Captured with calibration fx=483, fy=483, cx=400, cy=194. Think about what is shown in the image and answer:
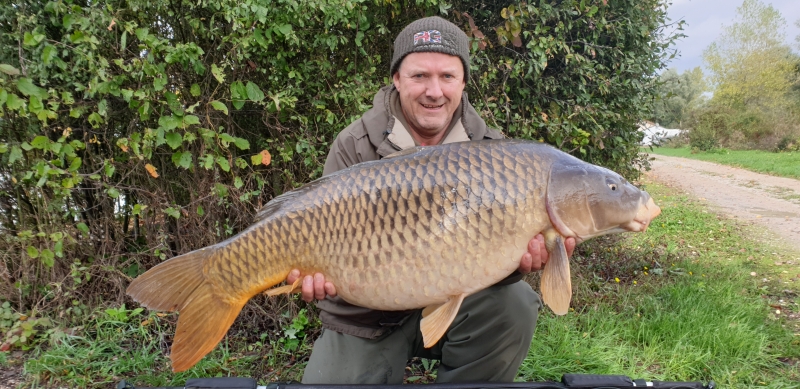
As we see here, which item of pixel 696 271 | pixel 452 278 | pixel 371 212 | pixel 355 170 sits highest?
pixel 355 170

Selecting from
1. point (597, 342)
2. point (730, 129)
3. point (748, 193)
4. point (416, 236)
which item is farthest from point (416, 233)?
point (730, 129)

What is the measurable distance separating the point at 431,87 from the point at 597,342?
144 centimetres

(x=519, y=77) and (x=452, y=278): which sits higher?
(x=519, y=77)

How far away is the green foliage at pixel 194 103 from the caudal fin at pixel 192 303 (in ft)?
2.65

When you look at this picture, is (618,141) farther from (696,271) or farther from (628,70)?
(696,271)

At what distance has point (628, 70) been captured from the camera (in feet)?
9.68

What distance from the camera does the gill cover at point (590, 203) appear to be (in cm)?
129

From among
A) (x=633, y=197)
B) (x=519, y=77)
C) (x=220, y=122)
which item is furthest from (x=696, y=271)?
(x=220, y=122)

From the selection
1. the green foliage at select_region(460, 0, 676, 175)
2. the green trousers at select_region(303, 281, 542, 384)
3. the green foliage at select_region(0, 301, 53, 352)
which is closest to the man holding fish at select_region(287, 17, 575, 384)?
the green trousers at select_region(303, 281, 542, 384)

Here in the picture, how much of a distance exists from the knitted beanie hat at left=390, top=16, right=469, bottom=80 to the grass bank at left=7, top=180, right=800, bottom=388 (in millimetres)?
1372

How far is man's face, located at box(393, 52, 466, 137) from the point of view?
5.54 ft

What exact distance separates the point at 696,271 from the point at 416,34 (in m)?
2.72

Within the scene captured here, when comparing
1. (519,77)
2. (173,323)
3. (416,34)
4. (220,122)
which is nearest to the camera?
(416,34)

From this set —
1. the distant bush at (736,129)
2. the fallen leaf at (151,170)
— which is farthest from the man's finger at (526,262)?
the distant bush at (736,129)
